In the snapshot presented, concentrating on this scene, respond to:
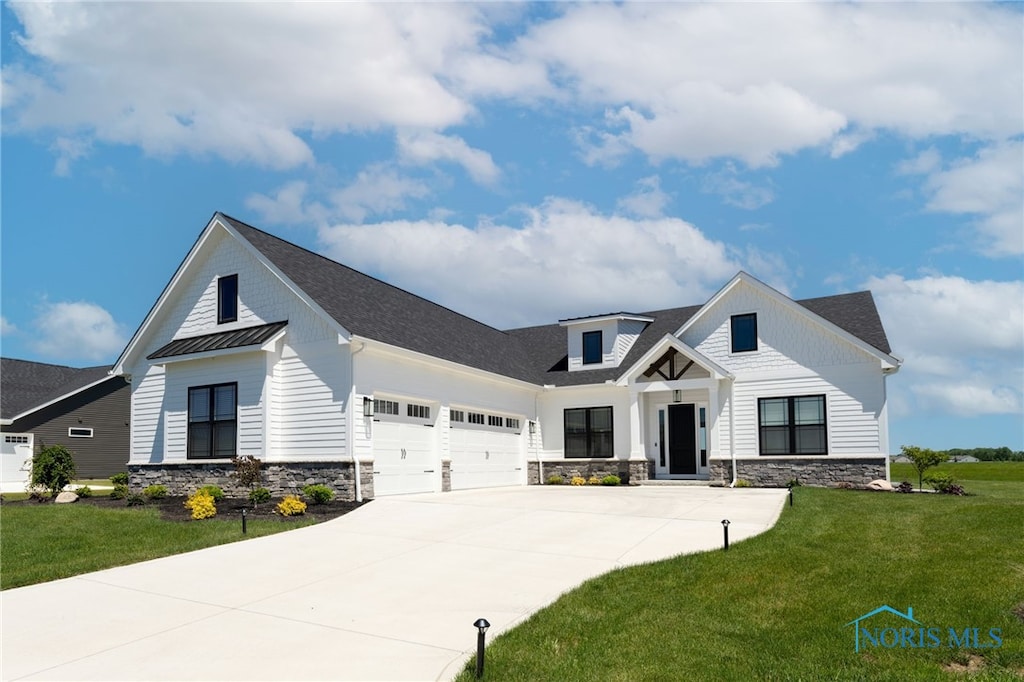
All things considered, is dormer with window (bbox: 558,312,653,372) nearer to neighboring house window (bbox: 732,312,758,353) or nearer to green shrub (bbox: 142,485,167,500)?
neighboring house window (bbox: 732,312,758,353)

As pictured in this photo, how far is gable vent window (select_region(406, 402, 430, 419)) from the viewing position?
20953 mm

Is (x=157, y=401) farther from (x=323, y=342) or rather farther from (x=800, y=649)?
(x=800, y=649)

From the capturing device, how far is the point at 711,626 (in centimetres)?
810

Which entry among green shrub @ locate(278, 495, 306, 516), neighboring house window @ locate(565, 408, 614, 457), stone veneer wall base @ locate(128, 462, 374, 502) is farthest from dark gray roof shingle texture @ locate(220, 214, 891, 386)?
green shrub @ locate(278, 495, 306, 516)

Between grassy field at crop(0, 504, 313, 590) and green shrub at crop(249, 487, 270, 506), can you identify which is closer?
grassy field at crop(0, 504, 313, 590)

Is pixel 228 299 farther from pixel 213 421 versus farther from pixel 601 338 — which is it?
pixel 601 338

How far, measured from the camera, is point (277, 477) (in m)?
19.5

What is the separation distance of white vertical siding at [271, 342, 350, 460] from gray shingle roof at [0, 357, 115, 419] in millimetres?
20431

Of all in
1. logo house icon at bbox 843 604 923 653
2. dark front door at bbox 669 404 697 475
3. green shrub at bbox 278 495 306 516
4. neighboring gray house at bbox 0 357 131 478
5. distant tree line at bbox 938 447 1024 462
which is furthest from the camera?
distant tree line at bbox 938 447 1024 462

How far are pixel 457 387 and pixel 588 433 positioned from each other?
20.9 ft

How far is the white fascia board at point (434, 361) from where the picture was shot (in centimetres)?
1892

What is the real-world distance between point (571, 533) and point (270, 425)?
30.5ft

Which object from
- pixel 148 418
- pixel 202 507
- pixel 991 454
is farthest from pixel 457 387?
pixel 991 454

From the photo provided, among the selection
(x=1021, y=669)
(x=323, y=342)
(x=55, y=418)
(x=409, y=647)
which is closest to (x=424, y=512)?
(x=323, y=342)
